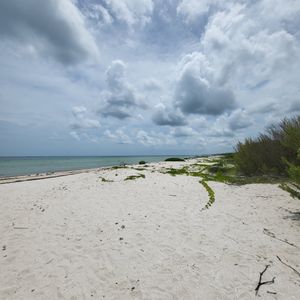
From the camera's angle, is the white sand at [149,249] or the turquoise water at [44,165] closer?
the white sand at [149,249]

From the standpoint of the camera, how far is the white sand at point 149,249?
11.5 feet

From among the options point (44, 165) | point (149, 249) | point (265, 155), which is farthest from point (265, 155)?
point (44, 165)

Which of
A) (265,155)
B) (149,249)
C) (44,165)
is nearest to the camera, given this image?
(149,249)

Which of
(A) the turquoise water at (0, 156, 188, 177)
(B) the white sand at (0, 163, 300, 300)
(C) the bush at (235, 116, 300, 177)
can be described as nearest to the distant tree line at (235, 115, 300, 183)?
(C) the bush at (235, 116, 300, 177)

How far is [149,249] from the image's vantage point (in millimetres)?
4750

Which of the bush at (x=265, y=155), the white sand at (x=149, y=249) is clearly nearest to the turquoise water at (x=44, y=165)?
the white sand at (x=149, y=249)

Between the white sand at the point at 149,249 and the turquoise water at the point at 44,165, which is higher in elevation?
the turquoise water at the point at 44,165

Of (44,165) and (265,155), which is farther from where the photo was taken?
(44,165)

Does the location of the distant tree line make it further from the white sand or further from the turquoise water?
the turquoise water

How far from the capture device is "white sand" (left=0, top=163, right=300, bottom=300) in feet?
11.5

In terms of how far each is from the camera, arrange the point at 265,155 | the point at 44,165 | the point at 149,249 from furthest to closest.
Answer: the point at 44,165, the point at 265,155, the point at 149,249

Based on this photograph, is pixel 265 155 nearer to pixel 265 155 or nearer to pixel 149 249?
pixel 265 155

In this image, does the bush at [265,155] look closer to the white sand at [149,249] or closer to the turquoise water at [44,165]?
the white sand at [149,249]

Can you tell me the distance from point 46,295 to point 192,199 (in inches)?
261
